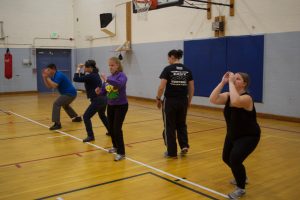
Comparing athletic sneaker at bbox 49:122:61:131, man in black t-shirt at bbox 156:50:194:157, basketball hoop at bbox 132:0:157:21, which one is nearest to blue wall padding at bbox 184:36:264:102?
basketball hoop at bbox 132:0:157:21

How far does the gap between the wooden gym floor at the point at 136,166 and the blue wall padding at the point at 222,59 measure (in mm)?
2042

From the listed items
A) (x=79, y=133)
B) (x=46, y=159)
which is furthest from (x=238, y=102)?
(x=79, y=133)

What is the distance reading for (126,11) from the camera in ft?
45.5

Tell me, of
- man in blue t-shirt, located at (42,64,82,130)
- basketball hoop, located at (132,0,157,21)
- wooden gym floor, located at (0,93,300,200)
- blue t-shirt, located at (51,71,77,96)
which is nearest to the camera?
wooden gym floor, located at (0,93,300,200)

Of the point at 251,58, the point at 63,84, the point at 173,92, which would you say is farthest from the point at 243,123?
the point at 251,58

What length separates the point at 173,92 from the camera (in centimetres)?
489

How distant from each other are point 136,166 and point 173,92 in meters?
1.20

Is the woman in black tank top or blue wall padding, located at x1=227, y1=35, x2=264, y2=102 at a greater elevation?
blue wall padding, located at x1=227, y1=35, x2=264, y2=102

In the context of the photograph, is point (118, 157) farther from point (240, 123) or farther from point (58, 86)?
point (58, 86)

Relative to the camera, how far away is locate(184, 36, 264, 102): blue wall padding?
359 inches

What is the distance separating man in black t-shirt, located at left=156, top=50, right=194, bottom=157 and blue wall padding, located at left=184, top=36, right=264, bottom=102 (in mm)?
4712

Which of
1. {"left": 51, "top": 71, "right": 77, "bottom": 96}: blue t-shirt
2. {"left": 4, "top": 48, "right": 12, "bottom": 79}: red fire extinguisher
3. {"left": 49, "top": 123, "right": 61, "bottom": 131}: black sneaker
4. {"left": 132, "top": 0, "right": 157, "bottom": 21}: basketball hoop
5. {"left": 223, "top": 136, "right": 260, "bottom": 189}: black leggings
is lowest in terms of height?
{"left": 49, "top": 123, "right": 61, "bottom": 131}: black sneaker

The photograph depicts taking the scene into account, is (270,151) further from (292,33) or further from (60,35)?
(60,35)

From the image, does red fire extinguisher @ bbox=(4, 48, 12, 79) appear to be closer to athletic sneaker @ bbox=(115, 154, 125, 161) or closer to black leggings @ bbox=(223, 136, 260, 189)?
athletic sneaker @ bbox=(115, 154, 125, 161)
